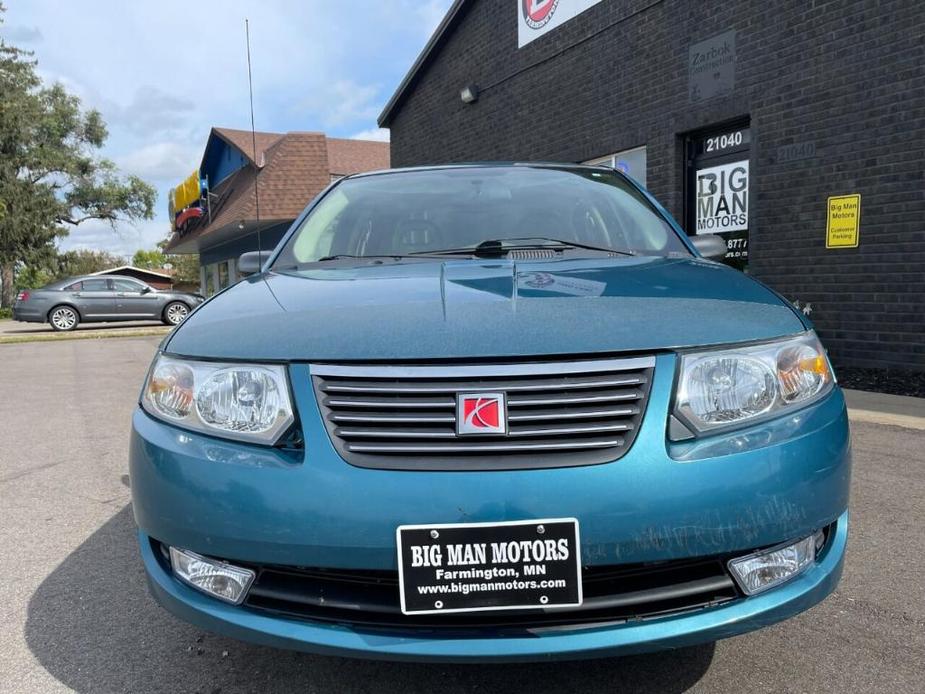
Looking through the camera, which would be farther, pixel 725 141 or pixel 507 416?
pixel 725 141

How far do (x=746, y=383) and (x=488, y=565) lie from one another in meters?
0.74

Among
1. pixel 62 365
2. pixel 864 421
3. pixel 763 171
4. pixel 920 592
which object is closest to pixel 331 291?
pixel 920 592

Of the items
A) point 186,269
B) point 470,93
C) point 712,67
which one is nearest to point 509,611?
point 712,67

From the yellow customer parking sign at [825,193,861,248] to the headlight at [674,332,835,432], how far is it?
6.02 metres

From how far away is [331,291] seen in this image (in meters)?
2.08

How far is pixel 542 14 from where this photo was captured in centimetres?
1120

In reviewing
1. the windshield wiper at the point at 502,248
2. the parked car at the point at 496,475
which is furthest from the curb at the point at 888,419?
the parked car at the point at 496,475

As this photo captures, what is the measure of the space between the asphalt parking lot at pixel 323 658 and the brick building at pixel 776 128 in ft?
12.1

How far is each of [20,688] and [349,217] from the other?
6.49 feet

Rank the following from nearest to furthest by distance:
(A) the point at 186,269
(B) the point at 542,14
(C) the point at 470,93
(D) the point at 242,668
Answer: (D) the point at 242,668 → (B) the point at 542,14 → (C) the point at 470,93 → (A) the point at 186,269

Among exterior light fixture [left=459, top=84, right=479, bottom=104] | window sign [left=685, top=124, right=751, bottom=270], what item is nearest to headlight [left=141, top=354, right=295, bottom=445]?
window sign [left=685, top=124, right=751, bottom=270]

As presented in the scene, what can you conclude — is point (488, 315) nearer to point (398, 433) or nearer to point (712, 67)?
point (398, 433)

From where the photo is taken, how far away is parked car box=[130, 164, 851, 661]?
150 centimetres

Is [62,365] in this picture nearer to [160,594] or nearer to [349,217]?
[349,217]
